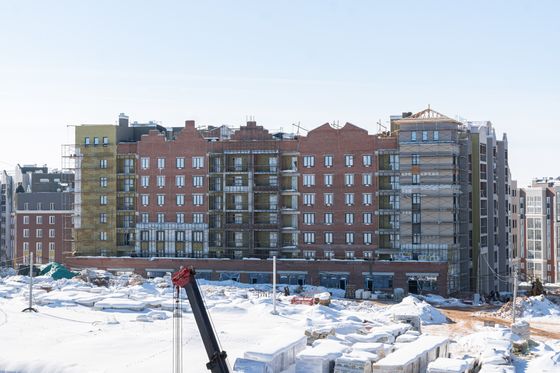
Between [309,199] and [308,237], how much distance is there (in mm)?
3842

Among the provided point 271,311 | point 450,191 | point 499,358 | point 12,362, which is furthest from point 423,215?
point 12,362

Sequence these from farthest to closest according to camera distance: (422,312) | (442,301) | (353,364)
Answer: (442,301) < (422,312) < (353,364)

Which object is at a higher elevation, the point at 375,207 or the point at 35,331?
the point at 375,207

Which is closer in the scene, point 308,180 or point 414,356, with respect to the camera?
point 414,356

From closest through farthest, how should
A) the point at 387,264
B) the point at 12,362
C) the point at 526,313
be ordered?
the point at 12,362 → the point at 526,313 → the point at 387,264

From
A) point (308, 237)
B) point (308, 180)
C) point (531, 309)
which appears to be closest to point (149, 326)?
point (531, 309)

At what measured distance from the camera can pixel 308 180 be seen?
90688 mm

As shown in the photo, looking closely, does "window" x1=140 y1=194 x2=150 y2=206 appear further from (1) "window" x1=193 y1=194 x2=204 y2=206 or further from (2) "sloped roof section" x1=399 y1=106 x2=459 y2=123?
(2) "sloped roof section" x1=399 y1=106 x2=459 y2=123

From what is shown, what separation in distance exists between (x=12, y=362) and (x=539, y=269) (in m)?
119

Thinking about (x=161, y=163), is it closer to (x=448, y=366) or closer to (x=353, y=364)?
(x=353, y=364)

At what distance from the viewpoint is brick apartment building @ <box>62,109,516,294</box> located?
87.4 m

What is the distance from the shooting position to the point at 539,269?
148875mm

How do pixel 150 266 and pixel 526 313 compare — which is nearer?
pixel 526 313

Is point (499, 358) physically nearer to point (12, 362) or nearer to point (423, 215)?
point (12, 362)
